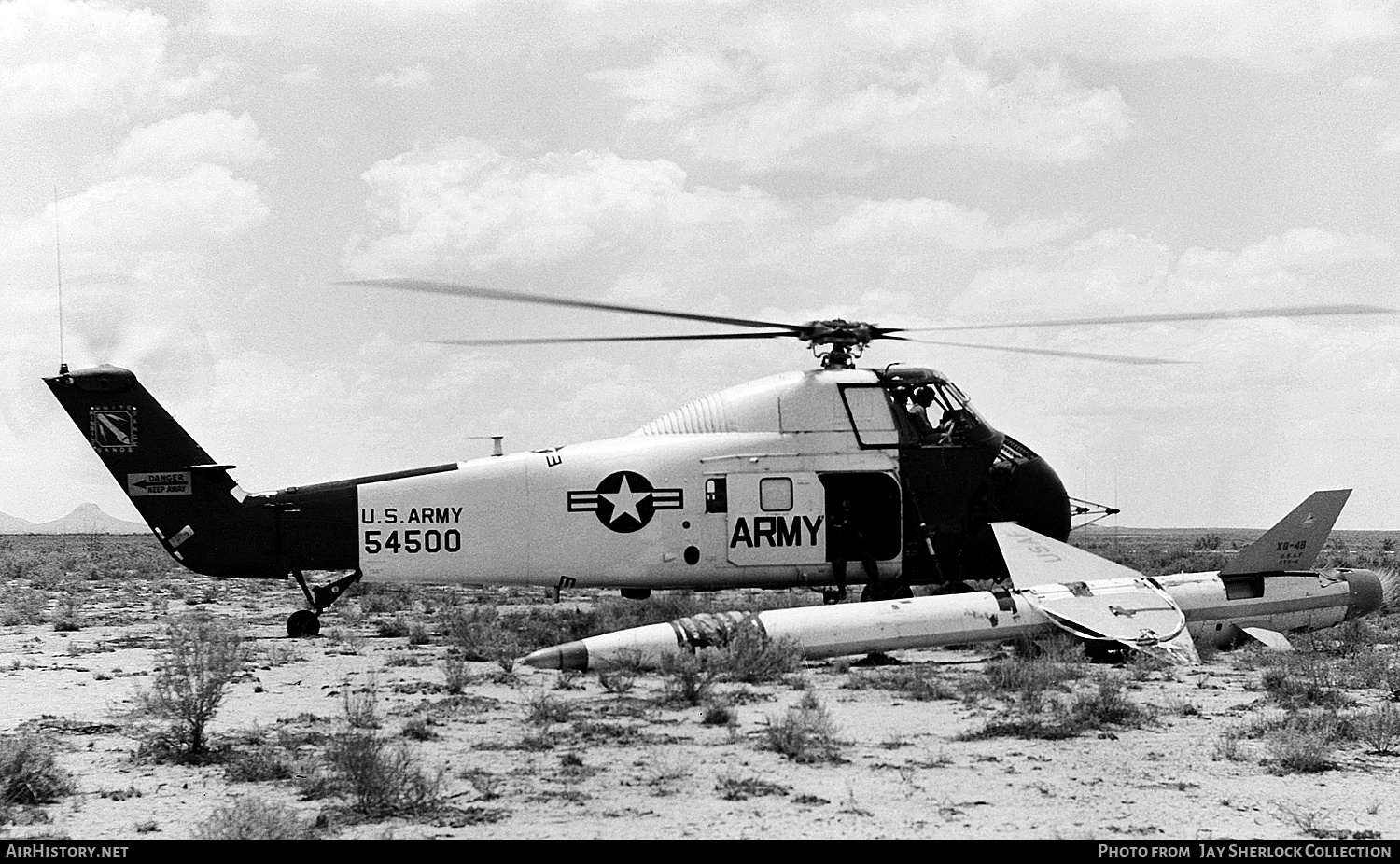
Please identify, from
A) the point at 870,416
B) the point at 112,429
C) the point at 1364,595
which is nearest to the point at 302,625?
the point at 112,429

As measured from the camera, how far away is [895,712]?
470 inches

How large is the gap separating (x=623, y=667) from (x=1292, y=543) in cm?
990

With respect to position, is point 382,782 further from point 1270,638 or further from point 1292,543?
point 1292,543

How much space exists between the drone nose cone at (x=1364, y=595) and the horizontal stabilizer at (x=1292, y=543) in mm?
746

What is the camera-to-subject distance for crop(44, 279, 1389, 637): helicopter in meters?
17.1

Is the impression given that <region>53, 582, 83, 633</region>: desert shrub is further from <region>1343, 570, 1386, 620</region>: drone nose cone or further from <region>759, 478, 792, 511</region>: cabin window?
<region>1343, 570, 1386, 620</region>: drone nose cone

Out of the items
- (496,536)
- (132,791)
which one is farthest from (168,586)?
(132,791)

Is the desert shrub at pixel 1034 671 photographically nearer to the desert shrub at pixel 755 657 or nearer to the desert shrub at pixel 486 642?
the desert shrub at pixel 755 657

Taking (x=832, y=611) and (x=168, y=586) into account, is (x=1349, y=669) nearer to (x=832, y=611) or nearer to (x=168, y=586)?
(x=832, y=611)

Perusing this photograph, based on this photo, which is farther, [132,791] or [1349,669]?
[1349,669]

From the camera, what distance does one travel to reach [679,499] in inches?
685

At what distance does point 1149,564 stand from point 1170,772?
29853 millimetres

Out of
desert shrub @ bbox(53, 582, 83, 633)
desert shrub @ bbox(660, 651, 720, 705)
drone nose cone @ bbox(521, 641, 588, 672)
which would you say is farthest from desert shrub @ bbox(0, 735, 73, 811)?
desert shrub @ bbox(53, 582, 83, 633)

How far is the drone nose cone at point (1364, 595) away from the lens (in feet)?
57.2
